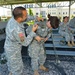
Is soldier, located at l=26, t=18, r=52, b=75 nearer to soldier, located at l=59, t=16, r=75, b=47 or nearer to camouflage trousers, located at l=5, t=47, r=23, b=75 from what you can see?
camouflage trousers, located at l=5, t=47, r=23, b=75

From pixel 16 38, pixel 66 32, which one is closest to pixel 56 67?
pixel 66 32

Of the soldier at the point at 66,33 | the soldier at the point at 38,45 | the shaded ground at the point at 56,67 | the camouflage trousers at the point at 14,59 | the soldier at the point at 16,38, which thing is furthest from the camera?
the soldier at the point at 66,33

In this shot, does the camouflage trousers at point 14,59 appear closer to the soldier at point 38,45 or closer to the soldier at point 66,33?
the soldier at point 38,45

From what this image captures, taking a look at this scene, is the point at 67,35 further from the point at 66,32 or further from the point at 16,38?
the point at 16,38

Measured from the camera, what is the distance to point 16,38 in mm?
2277

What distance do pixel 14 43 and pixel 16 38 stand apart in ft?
0.57

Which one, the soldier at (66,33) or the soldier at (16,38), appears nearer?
the soldier at (16,38)

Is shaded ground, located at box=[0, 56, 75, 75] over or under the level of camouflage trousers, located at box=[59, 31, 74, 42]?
under

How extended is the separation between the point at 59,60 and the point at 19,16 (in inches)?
91.8

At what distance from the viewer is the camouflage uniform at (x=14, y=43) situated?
226cm

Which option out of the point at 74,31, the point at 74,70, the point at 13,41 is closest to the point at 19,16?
the point at 13,41

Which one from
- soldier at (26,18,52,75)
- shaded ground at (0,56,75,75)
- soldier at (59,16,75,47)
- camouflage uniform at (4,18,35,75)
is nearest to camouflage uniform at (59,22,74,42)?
soldier at (59,16,75,47)

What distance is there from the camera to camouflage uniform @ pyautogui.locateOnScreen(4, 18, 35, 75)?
226 cm

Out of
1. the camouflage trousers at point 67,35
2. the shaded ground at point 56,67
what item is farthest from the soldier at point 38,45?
the camouflage trousers at point 67,35
